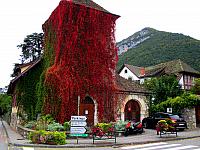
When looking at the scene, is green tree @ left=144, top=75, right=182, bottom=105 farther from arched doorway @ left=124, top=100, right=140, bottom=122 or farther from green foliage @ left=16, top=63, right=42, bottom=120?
green foliage @ left=16, top=63, right=42, bottom=120

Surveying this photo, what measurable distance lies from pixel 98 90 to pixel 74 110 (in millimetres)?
2956

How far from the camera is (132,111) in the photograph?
97.3ft

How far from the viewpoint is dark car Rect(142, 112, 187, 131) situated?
78.9ft

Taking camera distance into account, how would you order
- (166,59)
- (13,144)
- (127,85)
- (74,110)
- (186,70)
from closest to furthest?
1. (13,144)
2. (74,110)
3. (127,85)
4. (186,70)
5. (166,59)

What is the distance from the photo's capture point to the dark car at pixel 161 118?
24062mm

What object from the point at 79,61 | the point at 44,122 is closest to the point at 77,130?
the point at 44,122

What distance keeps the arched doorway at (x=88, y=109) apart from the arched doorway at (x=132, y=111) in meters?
4.92

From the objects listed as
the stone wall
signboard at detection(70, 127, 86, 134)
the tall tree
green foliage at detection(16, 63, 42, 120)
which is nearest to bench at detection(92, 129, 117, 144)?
signboard at detection(70, 127, 86, 134)

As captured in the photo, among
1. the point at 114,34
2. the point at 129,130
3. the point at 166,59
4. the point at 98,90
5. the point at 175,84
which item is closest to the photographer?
the point at 129,130

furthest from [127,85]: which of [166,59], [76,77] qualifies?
[166,59]

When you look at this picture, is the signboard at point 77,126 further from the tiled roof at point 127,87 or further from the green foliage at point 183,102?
the green foliage at point 183,102

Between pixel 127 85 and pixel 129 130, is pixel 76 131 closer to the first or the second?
pixel 129 130

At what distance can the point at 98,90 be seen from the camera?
2503 cm

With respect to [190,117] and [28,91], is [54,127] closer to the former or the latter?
[28,91]
